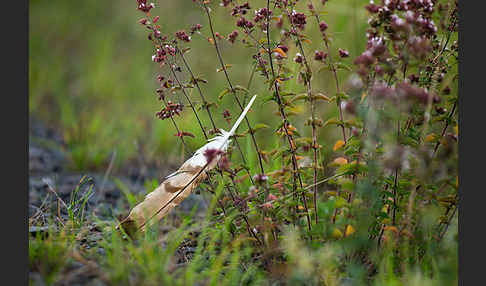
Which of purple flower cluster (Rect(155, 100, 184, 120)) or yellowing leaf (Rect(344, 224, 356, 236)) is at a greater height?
purple flower cluster (Rect(155, 100, 184, 120))

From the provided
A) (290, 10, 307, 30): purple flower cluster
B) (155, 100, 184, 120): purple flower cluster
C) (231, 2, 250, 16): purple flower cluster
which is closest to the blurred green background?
(155, 100, 184, 120): purple flower cluster

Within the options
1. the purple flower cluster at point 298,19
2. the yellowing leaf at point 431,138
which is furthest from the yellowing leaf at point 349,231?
the purple flower cluster at point 298,19

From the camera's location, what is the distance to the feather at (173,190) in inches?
87.0

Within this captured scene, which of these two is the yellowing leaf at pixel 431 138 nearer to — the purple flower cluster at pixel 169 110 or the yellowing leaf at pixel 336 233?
the yellowing leaf at pixel 336 233

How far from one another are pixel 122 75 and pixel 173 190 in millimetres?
3528

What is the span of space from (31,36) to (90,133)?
2.41m

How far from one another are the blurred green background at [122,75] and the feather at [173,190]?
0.30 m

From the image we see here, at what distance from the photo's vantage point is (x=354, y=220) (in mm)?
1933

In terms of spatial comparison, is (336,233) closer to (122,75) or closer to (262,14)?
(262,14)

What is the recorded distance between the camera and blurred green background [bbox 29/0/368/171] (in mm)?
3889

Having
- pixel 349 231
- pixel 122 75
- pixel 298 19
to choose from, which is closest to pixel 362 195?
pixel 349 231

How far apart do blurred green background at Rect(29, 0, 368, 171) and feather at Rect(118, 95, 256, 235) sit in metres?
0.30

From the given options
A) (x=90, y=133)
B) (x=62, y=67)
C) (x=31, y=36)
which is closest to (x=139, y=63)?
(x=62, y=67)

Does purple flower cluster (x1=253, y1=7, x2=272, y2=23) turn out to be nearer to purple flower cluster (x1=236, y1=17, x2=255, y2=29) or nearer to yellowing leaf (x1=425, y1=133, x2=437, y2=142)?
purple flower cluster (x1=236, y1=17, x2=255, y2=29)
